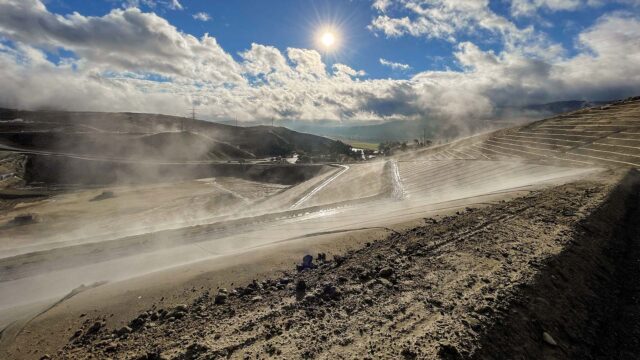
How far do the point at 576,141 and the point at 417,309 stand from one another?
43.4m

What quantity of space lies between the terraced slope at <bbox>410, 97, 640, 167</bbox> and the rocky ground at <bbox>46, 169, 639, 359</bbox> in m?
25.7

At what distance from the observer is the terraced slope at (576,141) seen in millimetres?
32250

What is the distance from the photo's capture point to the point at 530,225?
11867 mm

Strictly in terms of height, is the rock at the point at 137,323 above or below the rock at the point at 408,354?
above

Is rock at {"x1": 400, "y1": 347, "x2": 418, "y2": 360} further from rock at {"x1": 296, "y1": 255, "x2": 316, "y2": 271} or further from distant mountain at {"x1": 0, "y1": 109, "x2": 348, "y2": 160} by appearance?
distant mountain at {"x1": 0, "y1": 109, "x2": 348, "y2": 160}

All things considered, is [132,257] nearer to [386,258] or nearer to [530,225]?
[386,258]

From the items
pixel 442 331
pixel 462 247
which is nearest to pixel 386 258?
pixel 462 247

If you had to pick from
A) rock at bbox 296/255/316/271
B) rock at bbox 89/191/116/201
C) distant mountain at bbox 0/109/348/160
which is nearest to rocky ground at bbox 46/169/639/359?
rock at bbox 296/255/316/271

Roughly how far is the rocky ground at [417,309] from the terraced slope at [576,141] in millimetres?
25729

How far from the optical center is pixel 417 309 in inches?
276

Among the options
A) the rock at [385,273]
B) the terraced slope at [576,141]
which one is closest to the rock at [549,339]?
the rock at [385,273]

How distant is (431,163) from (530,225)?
1290 inches

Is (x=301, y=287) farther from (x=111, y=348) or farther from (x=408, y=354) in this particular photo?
(x=111, y=348)

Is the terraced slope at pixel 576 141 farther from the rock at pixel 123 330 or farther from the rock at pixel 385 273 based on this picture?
the rock at pixel 123 330
